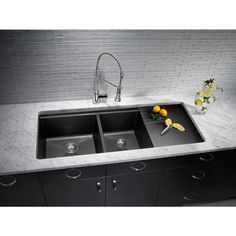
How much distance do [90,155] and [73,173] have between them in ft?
0.53

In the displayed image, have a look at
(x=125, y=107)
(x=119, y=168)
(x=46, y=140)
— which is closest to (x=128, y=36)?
(x=125, y=107)

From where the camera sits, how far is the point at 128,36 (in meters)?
1.63

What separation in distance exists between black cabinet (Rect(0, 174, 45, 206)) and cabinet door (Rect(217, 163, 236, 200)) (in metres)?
1.45

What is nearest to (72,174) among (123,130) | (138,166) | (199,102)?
(138,166)

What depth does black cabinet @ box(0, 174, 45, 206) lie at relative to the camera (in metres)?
1.41

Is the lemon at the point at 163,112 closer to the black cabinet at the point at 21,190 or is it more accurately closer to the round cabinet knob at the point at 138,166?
the round cabinet knob at the point at 138,166

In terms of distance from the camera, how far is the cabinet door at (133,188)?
164 cm

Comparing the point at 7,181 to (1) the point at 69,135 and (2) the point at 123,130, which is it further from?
(2) the point at 123,130

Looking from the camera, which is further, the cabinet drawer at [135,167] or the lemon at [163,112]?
the lemon at [163,112]

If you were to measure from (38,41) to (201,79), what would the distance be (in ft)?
4.47

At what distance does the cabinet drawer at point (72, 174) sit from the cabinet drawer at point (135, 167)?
62 mm

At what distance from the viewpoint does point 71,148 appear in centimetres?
184

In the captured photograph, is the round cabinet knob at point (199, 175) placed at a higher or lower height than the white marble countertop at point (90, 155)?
lower

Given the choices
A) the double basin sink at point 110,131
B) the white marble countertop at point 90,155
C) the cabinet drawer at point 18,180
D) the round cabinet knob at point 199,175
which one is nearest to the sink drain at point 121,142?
the double basin sink at point 110,131
